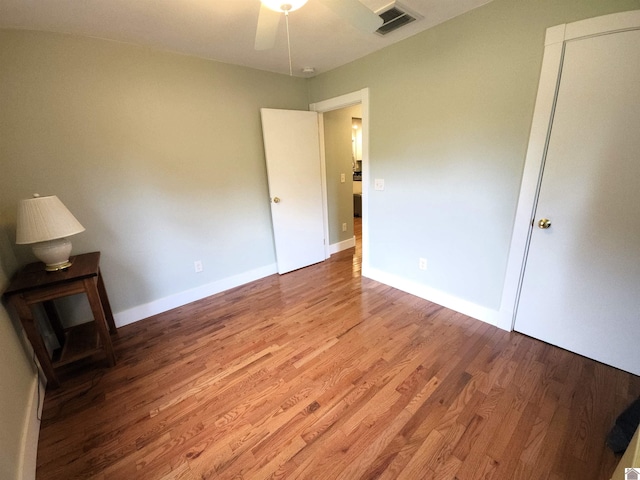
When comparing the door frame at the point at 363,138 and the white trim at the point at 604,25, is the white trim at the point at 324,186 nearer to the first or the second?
the door frame at the point at 363,138

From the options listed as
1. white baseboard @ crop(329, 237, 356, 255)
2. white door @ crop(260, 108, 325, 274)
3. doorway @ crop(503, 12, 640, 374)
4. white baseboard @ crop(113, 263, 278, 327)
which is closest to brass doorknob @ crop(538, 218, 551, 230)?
doorway @ crop(503, 12, 640, 374)

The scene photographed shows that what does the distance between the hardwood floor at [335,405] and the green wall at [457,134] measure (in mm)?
571

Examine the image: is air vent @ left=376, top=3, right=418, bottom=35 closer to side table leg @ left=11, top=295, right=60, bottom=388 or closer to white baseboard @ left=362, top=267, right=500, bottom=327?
white baseboard @ left=362, top=267, right=500, bottom=327

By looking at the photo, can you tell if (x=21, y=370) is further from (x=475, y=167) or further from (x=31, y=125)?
(x=475, y=167)

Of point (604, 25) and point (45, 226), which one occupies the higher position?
point (604, 25)

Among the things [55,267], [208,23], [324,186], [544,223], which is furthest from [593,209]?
[55,267]

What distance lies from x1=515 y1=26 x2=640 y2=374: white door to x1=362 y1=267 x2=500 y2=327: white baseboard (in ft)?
1.19

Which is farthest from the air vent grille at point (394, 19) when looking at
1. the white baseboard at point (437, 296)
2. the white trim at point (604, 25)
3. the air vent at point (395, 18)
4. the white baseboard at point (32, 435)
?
the white baseboard at point (32, 435)

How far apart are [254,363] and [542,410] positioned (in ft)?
5.55

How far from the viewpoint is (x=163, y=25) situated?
5.81ft

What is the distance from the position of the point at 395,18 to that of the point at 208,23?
127 cm

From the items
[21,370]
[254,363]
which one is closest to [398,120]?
[254,363]

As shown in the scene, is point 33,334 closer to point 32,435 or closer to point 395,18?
point 32,435

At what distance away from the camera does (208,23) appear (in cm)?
177
